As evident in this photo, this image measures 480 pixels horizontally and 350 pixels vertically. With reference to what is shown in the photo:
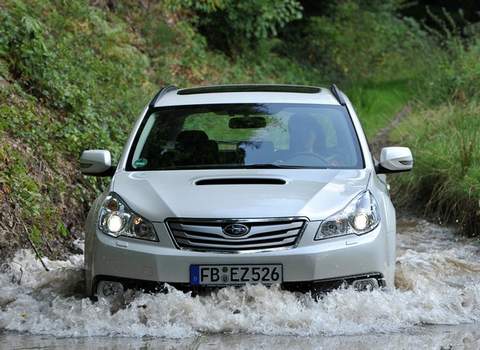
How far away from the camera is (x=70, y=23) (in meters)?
16.6

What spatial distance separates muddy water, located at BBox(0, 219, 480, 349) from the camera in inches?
256

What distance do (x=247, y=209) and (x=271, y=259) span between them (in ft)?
1.13

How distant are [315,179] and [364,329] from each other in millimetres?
1143

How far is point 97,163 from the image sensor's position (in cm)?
787

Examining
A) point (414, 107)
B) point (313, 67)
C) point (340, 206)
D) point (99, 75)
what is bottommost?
point (313, 67)

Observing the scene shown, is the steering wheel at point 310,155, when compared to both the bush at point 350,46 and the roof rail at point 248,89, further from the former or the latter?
the bush at point 350,46

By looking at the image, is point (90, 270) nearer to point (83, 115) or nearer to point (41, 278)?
point (41, 278)

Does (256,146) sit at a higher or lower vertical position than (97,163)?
higher

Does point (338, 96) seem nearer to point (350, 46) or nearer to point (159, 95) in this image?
point (159, 95)

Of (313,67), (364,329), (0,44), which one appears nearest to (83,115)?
(0,44)

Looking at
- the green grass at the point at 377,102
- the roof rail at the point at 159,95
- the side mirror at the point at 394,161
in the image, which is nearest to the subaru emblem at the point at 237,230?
the side mirror at the point at 394,161

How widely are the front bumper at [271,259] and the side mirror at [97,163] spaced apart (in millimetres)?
941

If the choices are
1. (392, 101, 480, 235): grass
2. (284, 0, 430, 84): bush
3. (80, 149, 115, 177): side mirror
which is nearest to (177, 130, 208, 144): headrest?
(80, 149, 115, 177): side mirror

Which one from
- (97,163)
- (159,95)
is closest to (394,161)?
(159,95)
